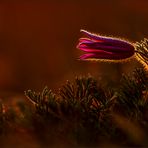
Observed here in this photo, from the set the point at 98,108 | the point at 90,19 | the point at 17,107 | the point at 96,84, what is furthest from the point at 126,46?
the point at 90,19

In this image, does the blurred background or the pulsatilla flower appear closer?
the pulsatilla flower

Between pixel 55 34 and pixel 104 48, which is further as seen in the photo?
pixel 55 34

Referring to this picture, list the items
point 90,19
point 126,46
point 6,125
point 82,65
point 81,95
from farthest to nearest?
point 90,19, point 82,65, point 126,46, point 81,95, point 6,125

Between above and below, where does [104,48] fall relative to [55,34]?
below

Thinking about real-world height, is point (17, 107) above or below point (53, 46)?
below

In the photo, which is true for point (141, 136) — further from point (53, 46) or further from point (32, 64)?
point (53, 46)
